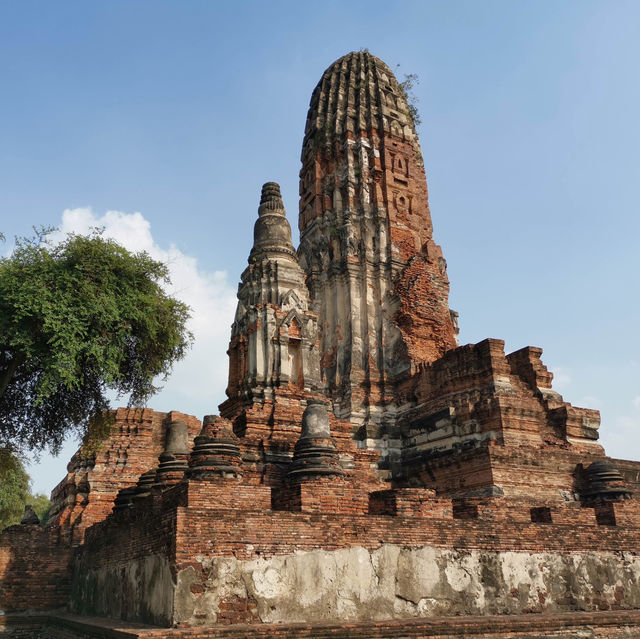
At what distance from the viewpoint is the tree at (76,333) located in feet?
44.8

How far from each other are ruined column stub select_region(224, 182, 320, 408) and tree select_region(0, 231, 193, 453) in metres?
1.58

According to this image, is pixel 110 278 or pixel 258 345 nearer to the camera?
pixel 110 278

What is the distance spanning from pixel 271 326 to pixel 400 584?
7490 mm

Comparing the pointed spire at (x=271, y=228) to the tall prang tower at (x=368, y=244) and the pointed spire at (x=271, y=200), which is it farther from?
the tall prang tower at (x=368, y=244)

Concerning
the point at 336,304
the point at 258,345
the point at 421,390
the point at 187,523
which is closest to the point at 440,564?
the point at 187,523

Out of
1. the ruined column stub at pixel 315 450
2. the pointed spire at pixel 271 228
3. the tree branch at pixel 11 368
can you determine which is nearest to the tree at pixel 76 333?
the tree branch at pixel 11 368

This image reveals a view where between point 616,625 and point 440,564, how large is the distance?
10.1ft

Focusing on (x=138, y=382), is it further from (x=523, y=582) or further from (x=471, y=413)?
(x=523, y=582)

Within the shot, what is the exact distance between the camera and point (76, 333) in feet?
45.8

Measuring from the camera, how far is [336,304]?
82.2 feet

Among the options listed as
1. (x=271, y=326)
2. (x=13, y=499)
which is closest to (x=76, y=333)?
(x=271, y=326)

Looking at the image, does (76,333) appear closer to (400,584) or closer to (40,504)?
(400,584)

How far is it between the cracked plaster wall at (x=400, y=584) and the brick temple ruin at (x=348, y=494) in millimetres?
29

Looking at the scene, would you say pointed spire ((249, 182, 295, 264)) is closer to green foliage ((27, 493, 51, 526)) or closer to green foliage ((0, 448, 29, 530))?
green foliage ((0, 448, 29, 530))
